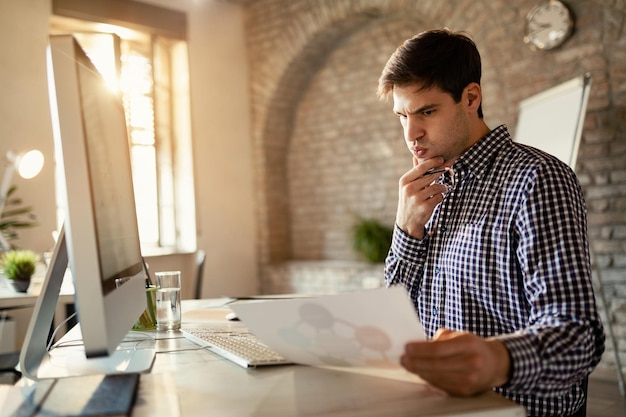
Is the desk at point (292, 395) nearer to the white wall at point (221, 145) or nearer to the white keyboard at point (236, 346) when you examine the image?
the white keyboard at point (236, 346)

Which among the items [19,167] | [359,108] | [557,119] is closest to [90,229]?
[557,119]

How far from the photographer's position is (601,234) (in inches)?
160

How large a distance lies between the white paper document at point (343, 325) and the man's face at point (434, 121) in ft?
2.03

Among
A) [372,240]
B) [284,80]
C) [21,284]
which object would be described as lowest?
[372,240]

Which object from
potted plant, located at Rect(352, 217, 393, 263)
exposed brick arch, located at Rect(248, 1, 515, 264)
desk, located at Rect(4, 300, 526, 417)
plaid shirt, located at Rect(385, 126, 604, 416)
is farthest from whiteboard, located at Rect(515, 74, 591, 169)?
desk, located at Rect(4, 300, 526, 417)

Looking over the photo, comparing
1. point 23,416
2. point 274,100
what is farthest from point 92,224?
point 274,100

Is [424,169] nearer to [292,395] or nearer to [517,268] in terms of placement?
[517,268]

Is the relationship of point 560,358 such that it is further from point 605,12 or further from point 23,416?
point 605,12

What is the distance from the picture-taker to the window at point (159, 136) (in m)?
6.01

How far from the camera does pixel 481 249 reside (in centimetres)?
140

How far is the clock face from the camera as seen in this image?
420cm

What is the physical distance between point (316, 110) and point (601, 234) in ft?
10.7

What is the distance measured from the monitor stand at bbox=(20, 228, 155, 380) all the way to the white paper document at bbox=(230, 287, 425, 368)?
0.25 m

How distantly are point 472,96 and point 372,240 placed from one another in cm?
421
